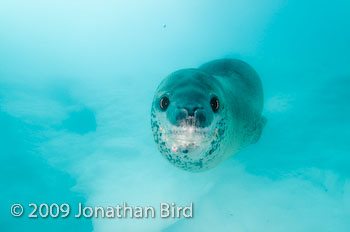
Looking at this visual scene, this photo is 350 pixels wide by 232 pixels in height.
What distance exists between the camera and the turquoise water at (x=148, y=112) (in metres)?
3.27

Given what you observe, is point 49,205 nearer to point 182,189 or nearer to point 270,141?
point 182,189

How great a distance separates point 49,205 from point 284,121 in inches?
154

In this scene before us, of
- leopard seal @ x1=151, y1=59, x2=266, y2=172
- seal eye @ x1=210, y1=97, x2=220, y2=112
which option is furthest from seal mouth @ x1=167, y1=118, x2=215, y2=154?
seal eye @ x1=210, y1=97, x2=220, y2=112

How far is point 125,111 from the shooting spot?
4383mm

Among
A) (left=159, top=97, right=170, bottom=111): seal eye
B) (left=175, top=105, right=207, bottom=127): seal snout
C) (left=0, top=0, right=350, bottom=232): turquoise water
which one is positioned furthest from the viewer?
(left=0, top=0, right=350, bottom=232): turquoise water

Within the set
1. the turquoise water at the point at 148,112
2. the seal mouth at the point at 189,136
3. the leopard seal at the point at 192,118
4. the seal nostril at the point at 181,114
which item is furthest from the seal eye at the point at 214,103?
the turquoise water at the point at 148,112

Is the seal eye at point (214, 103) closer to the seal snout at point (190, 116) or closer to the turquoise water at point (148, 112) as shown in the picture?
the seal snout at point (190, 116)

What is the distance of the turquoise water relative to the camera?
3268 millimetres

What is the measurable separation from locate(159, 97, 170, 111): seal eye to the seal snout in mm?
A: 234

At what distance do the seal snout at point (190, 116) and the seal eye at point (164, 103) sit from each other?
0.77 feet

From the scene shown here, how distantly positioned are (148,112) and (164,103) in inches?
111

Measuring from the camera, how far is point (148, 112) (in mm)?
4262

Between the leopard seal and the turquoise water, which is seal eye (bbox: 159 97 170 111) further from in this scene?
the turquoise water

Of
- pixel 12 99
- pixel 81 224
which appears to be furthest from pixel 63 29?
pixel 81 224
